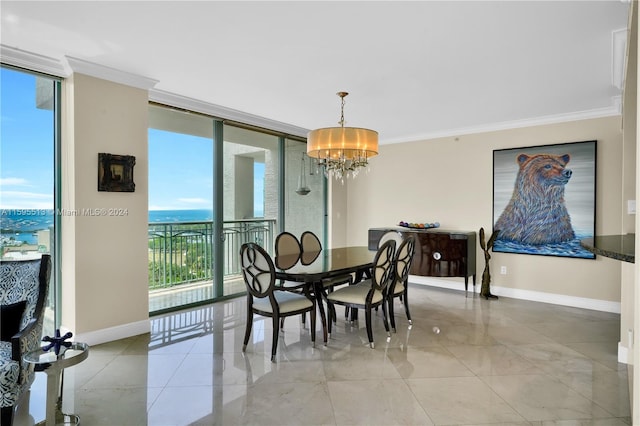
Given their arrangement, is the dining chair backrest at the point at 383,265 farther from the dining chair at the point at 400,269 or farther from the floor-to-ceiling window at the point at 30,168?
the floor-to-ceiling window at the point at 30,168

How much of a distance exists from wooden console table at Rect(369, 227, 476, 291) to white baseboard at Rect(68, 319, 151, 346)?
3629mm

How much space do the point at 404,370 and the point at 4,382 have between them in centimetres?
250

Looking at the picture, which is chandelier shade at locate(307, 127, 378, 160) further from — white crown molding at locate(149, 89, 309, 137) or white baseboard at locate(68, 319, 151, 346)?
white baseboard at locate(68, 319, 151, 346)

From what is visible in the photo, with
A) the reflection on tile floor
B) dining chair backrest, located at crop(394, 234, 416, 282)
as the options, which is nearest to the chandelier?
dining chair backrest, located at crop(394, 234, 416, 282)

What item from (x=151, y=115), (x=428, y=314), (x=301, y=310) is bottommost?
(x=428, y=314)

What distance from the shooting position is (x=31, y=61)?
3.07 metres

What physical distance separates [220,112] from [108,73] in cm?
147

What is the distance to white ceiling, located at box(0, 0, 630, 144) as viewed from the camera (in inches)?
90.8

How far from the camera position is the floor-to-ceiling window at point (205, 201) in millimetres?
4312

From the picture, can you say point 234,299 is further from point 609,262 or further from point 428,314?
point 609,262

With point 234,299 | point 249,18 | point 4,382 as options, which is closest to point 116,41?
point 249,18

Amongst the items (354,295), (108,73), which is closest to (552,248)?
(354,295)

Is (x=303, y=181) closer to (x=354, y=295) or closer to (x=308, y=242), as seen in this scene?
(x=308, y=242)

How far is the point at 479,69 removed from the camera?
3201 mm
